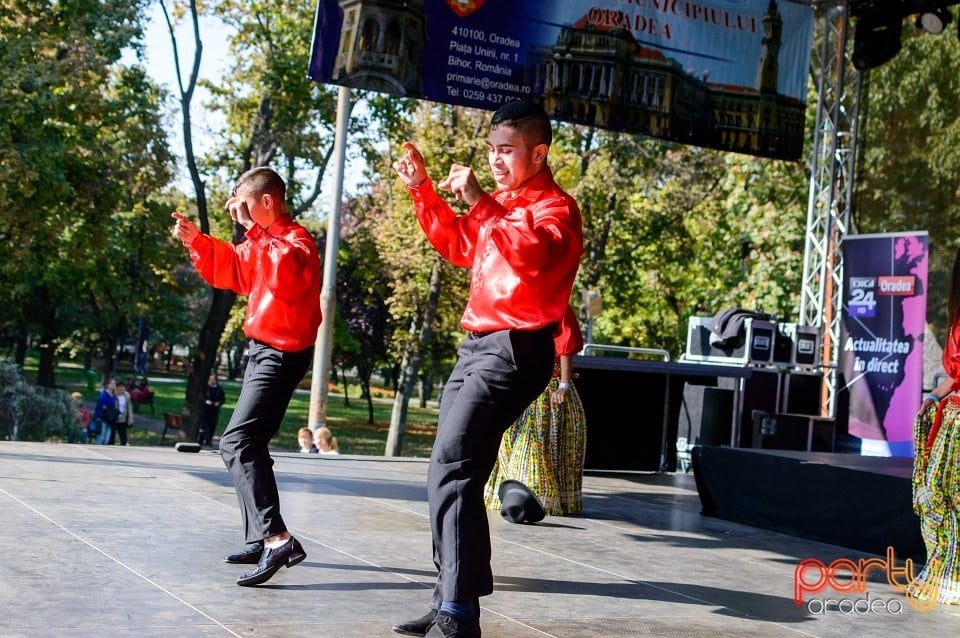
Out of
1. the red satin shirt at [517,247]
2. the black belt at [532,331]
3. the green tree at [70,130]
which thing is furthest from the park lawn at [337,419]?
the black belt at [532,331]

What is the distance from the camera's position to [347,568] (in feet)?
16.6

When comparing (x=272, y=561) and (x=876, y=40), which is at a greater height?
(x=876, y=40)

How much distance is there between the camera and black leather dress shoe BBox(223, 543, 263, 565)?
4.90m

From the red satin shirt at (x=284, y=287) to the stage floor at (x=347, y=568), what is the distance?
3.30 ft

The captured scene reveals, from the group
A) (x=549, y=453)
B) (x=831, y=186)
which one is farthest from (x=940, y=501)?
(x=831, y=186)

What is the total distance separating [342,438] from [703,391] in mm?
21223

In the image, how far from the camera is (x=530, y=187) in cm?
422

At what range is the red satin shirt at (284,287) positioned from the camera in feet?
15.9

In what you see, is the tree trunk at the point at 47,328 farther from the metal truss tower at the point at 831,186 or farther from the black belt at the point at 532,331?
the black belt at the point at 532,331

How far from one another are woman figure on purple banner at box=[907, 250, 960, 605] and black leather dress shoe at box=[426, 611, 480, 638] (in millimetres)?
2850

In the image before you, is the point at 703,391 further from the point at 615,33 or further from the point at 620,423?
the point at 615,33

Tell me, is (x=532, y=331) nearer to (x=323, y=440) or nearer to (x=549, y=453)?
(x=549, y=453)

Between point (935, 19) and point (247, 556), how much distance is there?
9823mm

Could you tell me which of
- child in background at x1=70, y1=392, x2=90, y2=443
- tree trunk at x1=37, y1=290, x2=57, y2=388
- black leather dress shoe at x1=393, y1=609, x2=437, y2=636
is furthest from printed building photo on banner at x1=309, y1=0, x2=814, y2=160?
tree trunk at x1=37, y1=290, x2=57, y2=388
